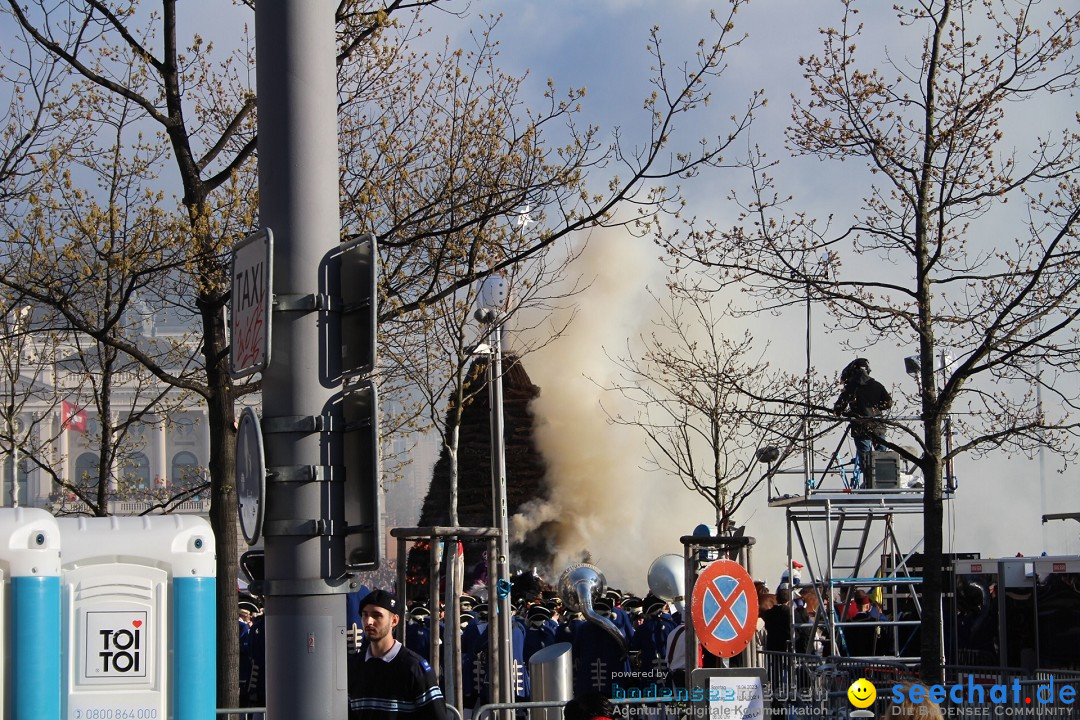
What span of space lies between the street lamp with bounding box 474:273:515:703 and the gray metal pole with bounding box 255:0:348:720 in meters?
7.33

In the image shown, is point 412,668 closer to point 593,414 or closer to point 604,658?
point 604,658

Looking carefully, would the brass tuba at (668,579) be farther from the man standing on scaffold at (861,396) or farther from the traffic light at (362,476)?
the traffic light at (362,476)

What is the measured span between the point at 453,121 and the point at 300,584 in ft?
30.3

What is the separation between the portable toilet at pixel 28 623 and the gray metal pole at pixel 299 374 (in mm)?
3892

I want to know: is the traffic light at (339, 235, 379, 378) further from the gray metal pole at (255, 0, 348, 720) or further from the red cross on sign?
the red cross on sign

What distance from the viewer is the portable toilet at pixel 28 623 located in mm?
8141

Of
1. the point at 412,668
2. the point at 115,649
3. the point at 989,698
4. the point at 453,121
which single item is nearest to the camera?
the point at 412,668

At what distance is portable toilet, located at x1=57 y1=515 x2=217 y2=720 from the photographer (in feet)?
27.7

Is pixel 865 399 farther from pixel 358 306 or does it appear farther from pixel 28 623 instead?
pixel 358 306

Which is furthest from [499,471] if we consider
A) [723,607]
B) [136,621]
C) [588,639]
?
[136,621]

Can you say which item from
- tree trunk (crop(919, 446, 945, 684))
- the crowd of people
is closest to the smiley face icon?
tree trunk (crop(919, 446, 945, 684))

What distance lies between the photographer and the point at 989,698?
11.7 meters

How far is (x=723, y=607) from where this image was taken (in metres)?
10.0

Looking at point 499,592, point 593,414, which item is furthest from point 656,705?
point 593,414
